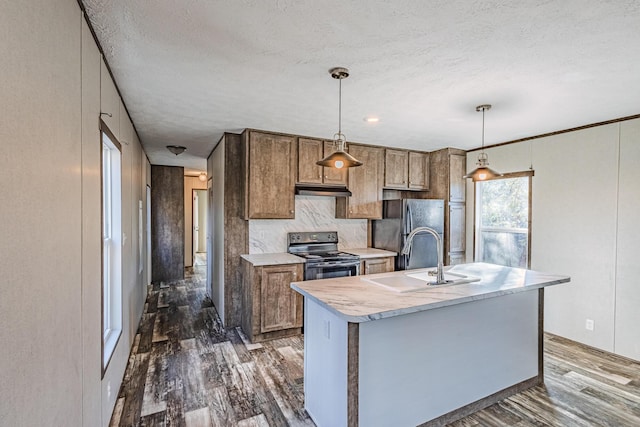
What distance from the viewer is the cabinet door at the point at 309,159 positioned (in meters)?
4.04

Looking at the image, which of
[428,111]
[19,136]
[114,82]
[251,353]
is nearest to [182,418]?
[251,353]

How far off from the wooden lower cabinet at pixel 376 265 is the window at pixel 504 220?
143cm

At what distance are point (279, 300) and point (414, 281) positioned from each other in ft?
5.64

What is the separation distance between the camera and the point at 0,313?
0.82 m

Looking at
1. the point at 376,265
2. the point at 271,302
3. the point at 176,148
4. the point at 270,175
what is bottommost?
the point at 271,302

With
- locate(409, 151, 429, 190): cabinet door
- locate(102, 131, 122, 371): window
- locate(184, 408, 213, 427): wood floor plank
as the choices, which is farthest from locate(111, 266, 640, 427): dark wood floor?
locate(409, 151, 429, 190): cabinet door

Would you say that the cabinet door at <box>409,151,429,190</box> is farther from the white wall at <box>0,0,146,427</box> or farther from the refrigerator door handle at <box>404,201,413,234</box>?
the white wall at <box>0,0,146,427</box>

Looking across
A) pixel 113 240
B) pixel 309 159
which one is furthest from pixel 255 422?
pixel 309 159

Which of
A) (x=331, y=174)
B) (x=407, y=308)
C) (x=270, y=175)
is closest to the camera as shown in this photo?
(x=407, y=308)

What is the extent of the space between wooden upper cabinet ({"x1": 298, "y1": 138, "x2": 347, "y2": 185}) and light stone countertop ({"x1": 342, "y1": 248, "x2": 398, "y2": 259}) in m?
0.99

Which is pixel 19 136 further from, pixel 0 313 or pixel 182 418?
pixel 182 418

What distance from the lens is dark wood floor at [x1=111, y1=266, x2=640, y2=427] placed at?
229cm

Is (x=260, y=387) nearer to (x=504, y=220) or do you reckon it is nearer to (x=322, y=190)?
(x=322, y=190)

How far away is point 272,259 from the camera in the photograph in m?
3.74
